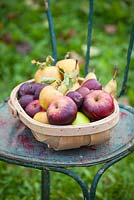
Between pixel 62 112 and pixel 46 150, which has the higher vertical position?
pixel 62 112

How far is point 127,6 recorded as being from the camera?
3.59 meters

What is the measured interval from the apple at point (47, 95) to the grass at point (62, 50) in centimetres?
79

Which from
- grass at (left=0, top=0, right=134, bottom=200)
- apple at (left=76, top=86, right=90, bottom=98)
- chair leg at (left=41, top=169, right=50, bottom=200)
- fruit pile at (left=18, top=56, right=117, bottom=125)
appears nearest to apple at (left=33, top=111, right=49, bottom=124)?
fruit pile at (left=18, top=56, right=117, bottom=125)

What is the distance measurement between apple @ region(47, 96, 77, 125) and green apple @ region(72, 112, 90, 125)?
19 millimetres

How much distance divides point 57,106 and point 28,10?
2.41 m

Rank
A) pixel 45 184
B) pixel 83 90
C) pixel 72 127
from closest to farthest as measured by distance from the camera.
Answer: pixel 72 127
pixel 83 90
pixel 45 184

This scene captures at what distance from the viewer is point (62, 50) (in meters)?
3.07

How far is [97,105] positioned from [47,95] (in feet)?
0.42

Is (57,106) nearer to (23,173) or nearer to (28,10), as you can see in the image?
(23,173)

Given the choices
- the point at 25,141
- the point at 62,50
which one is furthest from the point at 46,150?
the point at 62,50

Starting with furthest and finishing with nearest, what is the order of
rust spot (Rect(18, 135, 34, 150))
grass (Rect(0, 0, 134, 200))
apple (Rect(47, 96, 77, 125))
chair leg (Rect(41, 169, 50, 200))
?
grass (Rect(0, 0, 134, 200)), chair leg (Rect(41, 169, 50, 200)), rust spot (Rect(18, 135, 34, 150)), apple (Rect(47, 96, 77, 125))

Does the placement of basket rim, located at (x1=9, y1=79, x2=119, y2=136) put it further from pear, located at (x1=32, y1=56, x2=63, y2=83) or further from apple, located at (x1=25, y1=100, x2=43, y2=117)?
pear, located at (x1=32, y1=56, x2=63, y2=83)

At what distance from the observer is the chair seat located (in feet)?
4.42

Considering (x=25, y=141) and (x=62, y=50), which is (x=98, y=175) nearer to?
(x=25, y=141)
